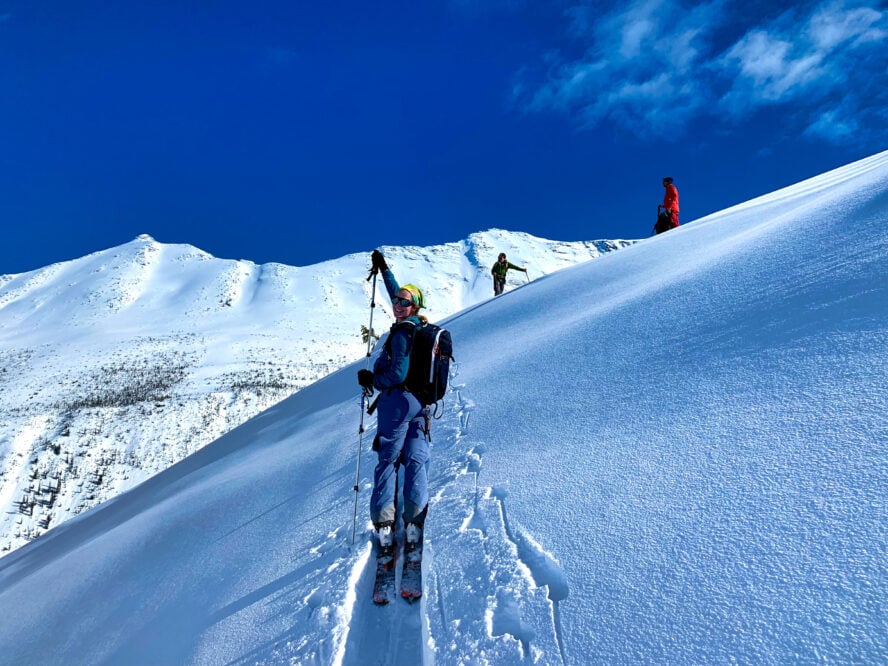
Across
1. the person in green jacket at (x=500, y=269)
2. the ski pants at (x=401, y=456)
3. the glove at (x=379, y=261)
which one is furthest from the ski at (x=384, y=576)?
the person in green jacket at (x=500, y=269)

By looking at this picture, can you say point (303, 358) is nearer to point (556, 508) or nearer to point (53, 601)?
point (53, 601)

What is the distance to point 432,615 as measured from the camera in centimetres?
308

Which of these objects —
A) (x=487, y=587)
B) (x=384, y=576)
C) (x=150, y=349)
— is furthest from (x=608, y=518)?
(x=150, y=349)

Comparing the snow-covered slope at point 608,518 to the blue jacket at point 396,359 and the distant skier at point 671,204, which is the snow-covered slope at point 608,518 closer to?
the blue jacket at point 396,359

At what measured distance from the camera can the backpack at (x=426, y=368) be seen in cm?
413

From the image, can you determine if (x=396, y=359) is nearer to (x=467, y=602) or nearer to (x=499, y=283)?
(x=467, y=602)

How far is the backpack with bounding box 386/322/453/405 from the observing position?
4.13m

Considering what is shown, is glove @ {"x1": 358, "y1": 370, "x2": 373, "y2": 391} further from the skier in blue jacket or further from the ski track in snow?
the ski track in snow

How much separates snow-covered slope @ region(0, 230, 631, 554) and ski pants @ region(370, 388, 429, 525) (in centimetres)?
2251

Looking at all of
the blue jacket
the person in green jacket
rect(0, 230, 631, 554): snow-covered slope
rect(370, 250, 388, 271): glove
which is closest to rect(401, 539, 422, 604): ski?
the blue jacket

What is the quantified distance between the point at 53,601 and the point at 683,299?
8.46m

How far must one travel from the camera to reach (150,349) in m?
53.7

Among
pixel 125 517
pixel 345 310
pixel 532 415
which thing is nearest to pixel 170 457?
pixel 125 517

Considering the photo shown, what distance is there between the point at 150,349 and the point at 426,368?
5955 cm
